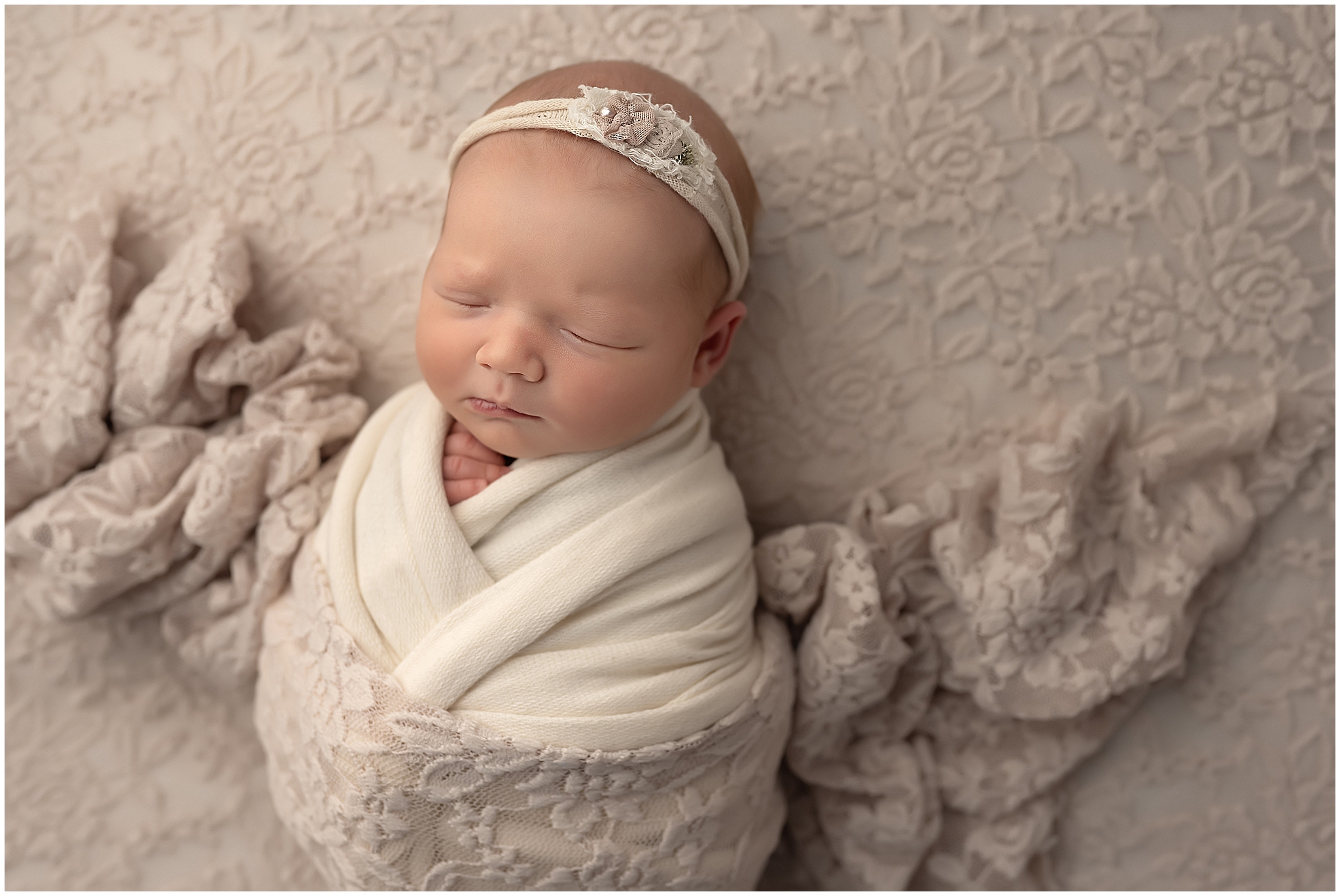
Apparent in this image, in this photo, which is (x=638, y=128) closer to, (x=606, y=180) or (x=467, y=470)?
(x=606, y=180)

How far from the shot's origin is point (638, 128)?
111cm

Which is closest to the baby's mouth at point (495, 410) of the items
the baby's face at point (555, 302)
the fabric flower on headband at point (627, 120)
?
the baby's face at point (555, 302)

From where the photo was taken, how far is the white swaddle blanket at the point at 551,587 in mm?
1173

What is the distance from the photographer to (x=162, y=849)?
5.31ft

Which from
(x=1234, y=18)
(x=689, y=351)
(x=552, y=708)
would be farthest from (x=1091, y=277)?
(x=552, y=708)

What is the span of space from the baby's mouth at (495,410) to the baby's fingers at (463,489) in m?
0.11

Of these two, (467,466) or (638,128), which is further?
(467,466)

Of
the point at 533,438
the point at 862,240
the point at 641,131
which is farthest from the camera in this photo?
the point at 862,240

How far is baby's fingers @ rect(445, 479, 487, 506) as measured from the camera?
1259mm

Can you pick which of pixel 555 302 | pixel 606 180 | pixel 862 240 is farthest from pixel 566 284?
pixel 862 240

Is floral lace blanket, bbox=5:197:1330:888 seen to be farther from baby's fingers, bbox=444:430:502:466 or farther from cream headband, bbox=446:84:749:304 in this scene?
cream headband, bbox=446:84:749:304

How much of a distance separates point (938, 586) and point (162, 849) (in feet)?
4.39

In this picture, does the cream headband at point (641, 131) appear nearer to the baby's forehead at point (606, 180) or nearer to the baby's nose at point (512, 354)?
the baby's forehead at point (606, 180)

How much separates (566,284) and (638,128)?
19cm
